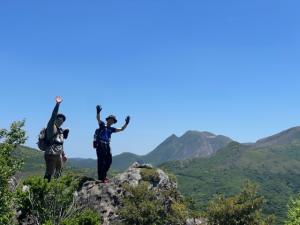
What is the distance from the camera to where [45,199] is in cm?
1952

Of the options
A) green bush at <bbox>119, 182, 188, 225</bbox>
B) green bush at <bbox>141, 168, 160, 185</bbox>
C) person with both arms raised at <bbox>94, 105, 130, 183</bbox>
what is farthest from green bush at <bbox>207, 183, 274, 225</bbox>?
person with both arms raised at <bbox>94, 105, 130, 183</bbox>

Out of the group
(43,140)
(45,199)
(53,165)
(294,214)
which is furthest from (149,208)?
(43,140)

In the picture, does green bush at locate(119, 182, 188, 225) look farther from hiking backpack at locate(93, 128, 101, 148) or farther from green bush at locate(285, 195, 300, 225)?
green bush at locate(285, 195, 300, 225)

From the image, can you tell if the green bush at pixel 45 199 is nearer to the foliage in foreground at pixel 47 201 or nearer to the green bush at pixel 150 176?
the foliage in foreground at pixel 47 201

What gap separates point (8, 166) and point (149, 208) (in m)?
8.93

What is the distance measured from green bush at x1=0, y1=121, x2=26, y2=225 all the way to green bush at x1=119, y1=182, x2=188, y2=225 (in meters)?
6.58

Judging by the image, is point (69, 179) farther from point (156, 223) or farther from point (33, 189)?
point (156, 223)

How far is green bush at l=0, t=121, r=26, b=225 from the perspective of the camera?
18.2m

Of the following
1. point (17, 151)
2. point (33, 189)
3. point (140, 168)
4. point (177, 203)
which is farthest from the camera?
point (140, 168)

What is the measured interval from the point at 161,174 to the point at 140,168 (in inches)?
55.6

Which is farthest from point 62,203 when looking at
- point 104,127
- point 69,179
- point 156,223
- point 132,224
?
point 156,223

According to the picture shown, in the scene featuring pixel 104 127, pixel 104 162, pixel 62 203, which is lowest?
pixel 62 203

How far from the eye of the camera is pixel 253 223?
83.1 feet

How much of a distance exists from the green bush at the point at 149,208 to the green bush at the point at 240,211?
1839 mm
